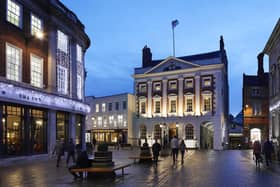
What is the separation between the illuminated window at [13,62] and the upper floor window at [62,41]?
588cm

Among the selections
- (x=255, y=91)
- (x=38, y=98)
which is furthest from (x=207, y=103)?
(x=38, y=98)

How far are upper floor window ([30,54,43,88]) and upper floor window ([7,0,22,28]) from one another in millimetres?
2571

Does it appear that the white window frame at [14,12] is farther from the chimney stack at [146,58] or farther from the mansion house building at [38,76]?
the chimney stack at [146,58]

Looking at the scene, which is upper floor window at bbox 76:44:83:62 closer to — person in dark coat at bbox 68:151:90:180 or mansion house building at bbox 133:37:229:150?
person in dark coat at bbox 68:151:90:180

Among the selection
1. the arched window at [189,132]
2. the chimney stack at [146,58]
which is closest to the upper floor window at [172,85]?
the arched window at [189,132]

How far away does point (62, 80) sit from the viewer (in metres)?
32.4

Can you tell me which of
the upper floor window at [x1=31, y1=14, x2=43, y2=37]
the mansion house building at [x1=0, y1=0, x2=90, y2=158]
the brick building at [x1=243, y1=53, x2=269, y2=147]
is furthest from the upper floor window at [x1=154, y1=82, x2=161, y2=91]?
the upper floor window at [x1=31, y1=14, x2=43, y2=37]

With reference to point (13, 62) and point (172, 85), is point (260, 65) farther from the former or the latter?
point (13, 62)

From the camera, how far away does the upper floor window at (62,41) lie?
31656 mm

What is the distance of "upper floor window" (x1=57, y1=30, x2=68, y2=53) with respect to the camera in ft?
104

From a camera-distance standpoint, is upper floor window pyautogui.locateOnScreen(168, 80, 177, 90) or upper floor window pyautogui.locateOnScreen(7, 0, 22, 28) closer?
upper floor window pyautogui.locateOnScreen(7, 0, 22, 28)

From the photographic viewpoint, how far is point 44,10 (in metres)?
29.5

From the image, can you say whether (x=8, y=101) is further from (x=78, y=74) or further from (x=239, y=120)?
(x=239, y=120)

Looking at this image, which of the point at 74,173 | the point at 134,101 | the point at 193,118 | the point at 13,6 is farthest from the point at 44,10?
the point at 134,101
